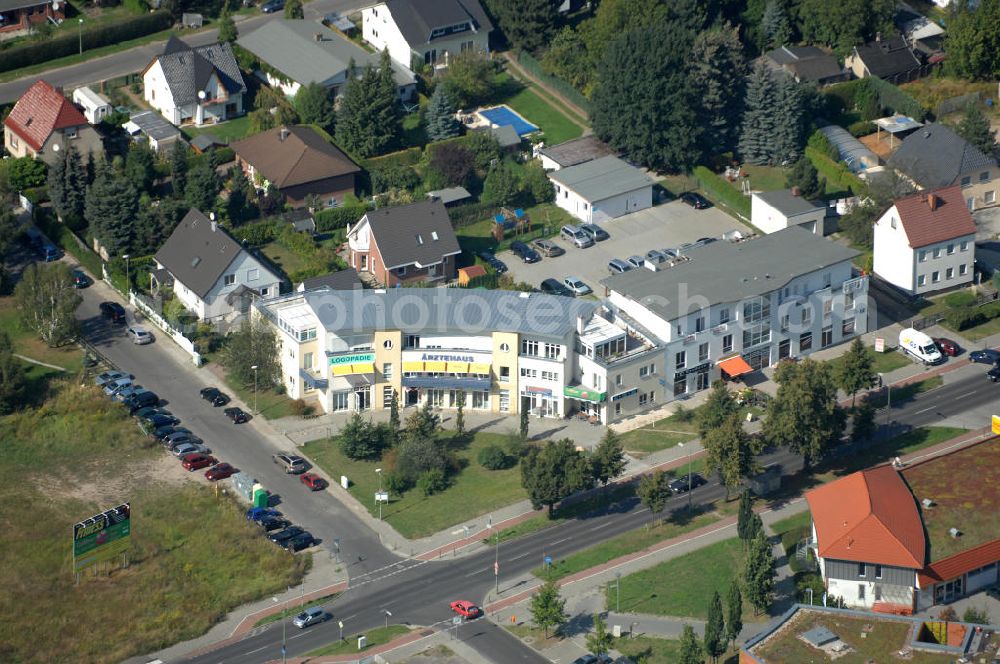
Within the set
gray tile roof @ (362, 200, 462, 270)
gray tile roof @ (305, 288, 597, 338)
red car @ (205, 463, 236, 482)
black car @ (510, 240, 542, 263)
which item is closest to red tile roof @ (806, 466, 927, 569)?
gray tile roof @ (305, 288, 597, 338)

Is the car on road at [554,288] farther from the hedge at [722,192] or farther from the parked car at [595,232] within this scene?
the hedge at [722,192]

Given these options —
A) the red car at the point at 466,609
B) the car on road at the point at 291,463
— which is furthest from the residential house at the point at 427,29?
the red car at the point at 466,609

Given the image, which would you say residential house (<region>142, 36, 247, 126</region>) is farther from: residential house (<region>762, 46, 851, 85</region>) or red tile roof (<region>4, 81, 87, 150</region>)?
residential house (<region>762, 46, 851, 85</region>)

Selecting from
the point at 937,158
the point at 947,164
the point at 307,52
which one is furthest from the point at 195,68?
the point at 947,164

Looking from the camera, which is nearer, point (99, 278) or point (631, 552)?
point (631, 552)

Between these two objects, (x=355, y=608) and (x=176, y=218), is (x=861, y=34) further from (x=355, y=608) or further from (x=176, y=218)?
(x=355, y=608)

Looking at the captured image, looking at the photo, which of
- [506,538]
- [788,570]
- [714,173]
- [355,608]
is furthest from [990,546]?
[714,173]
